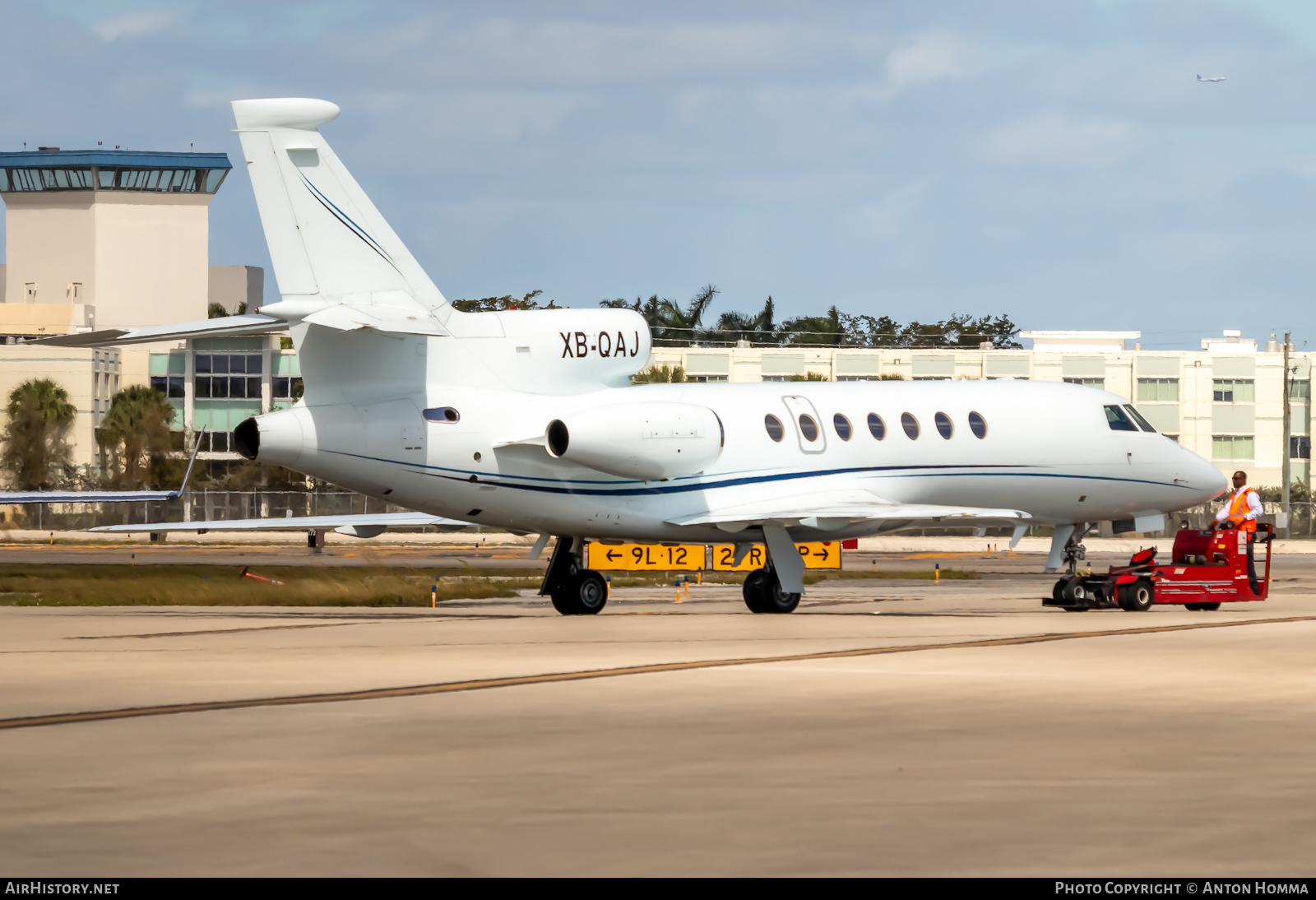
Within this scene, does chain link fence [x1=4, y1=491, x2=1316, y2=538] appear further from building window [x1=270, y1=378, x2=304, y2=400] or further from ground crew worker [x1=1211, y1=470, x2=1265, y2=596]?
ground crew worker [x1=1211, y1=470, x2=1265, y2=596]

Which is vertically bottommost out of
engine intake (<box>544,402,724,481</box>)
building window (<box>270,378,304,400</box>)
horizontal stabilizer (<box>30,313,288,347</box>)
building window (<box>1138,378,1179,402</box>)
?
engine intake (<box>544,402,724,481</box>)

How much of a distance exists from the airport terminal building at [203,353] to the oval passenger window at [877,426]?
65.1m

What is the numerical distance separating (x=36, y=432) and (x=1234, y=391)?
73020mm

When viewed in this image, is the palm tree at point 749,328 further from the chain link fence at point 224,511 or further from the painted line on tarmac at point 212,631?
the painted line on tarmac at point 212,631

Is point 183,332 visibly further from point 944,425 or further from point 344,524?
point 944,425

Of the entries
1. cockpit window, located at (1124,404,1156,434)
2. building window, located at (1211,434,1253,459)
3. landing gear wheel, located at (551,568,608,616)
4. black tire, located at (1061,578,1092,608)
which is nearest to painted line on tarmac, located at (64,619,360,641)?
landing gear wheel, located at (551,568,608,616)

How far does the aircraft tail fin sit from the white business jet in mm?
25

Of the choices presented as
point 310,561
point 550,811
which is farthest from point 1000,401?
point 310,561

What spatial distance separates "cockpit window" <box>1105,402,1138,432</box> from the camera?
31.2m

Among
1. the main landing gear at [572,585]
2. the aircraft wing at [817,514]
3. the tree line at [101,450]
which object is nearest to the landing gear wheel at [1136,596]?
the aircraft wing at [817,514]

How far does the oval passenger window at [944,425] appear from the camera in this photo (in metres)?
29.2

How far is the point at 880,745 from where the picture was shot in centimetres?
1070
